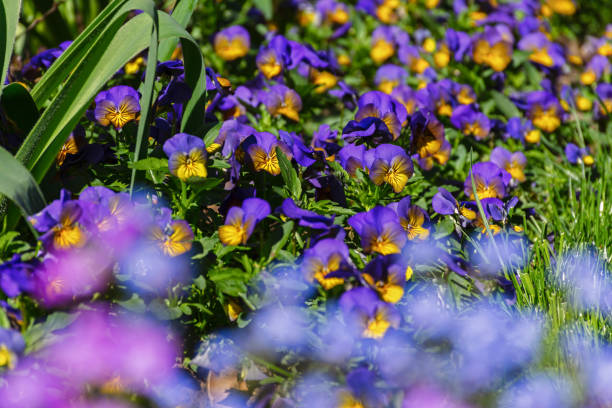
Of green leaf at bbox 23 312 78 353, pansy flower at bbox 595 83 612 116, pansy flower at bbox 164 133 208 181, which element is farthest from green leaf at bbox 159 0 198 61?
pansy flower at bbox 595 83 612 116

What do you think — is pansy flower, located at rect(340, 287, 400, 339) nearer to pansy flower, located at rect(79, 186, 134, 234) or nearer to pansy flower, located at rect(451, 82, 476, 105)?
pansy flower, located at rect(79, 186, 134, 234)

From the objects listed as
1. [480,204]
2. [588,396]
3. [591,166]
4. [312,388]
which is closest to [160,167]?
[312,388]

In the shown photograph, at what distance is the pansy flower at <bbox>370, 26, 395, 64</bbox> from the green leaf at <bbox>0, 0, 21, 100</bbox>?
174cm

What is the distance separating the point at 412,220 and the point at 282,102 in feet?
2.60

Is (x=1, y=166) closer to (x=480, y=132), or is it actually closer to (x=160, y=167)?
(x=160, y=167)

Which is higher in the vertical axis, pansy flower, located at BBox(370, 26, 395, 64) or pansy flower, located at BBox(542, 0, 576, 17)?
pansy flower, located at BBox(370, 26, 395, 64)

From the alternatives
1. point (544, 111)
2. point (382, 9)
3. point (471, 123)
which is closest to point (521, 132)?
point (544, 111)

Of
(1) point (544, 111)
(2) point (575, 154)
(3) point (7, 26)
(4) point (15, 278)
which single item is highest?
(3) point (7, 26)

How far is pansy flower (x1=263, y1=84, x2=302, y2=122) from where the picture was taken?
2.17 m

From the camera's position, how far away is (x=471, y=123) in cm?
236

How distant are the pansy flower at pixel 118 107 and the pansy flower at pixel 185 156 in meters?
0.24

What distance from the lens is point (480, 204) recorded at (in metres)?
1.68

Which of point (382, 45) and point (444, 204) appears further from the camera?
point (382, 45)

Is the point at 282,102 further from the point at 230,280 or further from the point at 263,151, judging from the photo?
the point at 230,280
